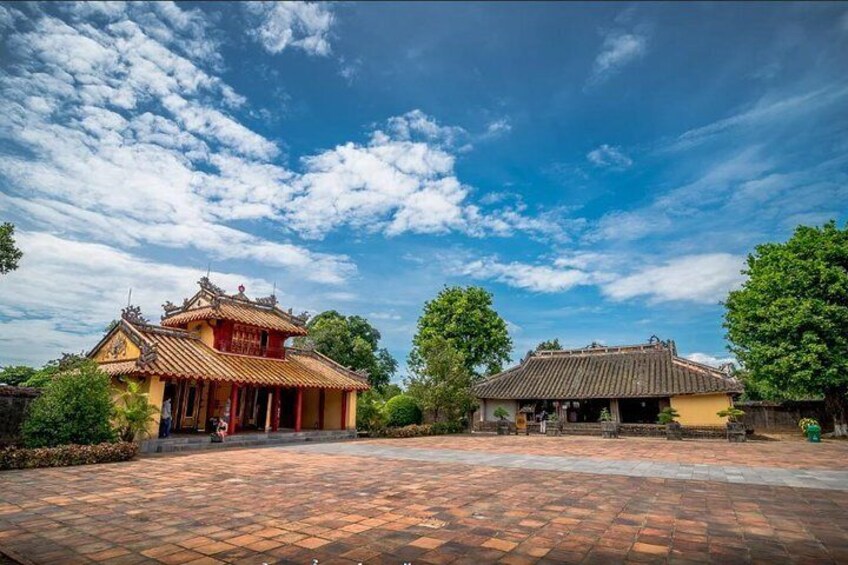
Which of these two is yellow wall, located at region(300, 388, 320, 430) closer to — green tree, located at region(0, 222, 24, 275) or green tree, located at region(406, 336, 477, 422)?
green tree, located at region(406, 336, 477, 422)

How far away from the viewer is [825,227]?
23656mm

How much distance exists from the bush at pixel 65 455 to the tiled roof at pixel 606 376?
67.1 feet

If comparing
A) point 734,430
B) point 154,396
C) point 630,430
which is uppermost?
point 154,396

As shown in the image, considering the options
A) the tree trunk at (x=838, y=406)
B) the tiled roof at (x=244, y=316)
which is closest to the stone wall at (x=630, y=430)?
the tree trunk at (x=838, y=406)

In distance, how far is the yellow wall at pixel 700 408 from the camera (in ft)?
75.3

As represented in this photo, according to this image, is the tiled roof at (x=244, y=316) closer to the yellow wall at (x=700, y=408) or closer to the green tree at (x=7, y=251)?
the green tree at (x=7, y=251)

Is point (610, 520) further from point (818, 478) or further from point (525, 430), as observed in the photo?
point (525, 430)

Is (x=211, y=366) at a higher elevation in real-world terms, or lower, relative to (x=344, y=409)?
higher

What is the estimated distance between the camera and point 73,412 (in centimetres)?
1134

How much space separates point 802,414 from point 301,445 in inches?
1169

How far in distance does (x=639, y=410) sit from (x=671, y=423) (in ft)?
20.3

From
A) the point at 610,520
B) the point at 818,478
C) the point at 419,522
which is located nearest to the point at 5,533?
the point at 419,522

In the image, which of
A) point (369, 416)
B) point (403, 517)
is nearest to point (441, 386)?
point (369, 416)

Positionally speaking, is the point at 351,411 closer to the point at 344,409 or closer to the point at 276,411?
the point at 344,409
